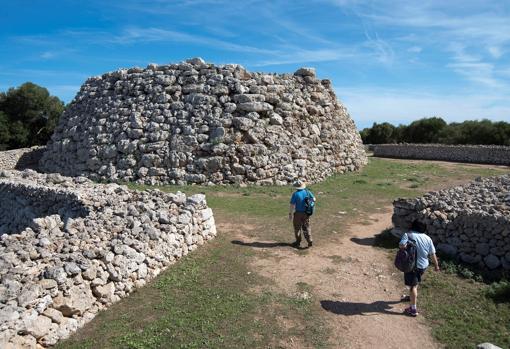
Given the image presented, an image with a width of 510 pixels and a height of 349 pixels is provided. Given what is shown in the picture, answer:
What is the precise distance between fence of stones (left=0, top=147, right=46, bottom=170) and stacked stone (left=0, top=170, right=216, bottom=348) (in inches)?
513

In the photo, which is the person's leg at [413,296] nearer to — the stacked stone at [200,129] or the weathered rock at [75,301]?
the weathered rock at [75,301]

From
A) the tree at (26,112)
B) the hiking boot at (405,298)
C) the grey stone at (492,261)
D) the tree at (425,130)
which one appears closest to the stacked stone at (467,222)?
the grey stone at (492,261)

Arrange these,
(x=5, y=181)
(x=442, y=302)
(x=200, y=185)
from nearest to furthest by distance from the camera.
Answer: (x=442, y=302) → (x=5, y=181) → (x=200, y=185)

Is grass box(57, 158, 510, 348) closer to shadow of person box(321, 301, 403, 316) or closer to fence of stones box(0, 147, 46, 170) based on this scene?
shadow of person box(321, 301, 403, 316)

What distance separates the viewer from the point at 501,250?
7.20m

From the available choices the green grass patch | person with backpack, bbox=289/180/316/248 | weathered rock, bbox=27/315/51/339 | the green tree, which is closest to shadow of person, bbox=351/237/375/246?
person with backpack, bbox=289/180/316/248

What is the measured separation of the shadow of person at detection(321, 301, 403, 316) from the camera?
6.04 meters

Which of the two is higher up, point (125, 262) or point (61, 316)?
point (125, 262)

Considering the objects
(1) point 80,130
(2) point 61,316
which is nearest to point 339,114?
(1) point 80,130

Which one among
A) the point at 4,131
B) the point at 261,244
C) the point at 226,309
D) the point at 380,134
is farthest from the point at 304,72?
the point at 380,134

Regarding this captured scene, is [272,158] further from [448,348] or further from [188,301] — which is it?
[448,348]

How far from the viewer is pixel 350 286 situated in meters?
6.93

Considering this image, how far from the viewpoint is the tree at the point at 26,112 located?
3319cm

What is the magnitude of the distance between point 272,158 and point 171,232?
875 cm
